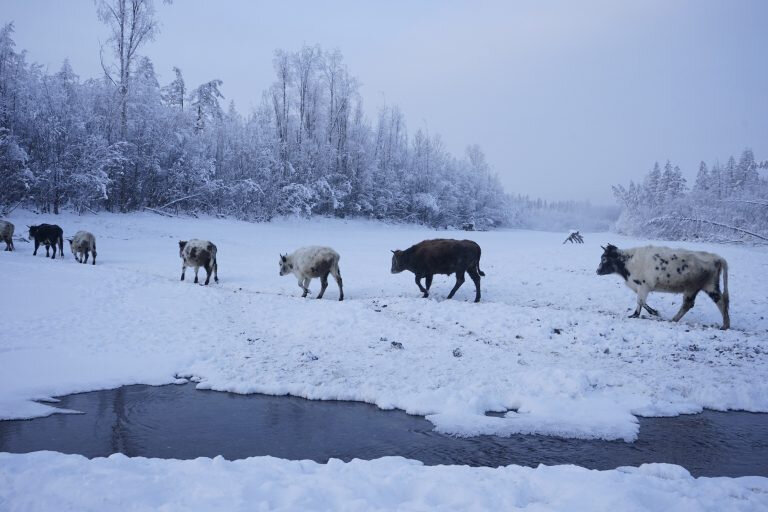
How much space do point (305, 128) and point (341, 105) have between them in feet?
14.6

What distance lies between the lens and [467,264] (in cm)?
1404

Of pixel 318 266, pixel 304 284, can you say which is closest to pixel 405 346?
pixel 318 266

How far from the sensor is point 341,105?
45.8 metres

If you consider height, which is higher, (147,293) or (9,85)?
(9,85)

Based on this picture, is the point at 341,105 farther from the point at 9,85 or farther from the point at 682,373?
the point at 682,373

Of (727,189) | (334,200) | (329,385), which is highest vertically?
(727,189)

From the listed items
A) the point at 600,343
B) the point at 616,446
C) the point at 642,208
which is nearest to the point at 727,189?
Answer: the point at 642,208

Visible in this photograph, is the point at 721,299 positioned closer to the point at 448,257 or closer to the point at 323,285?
the point at 448,257

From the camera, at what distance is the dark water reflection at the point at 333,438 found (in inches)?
188

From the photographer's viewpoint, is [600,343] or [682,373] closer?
[682,373]

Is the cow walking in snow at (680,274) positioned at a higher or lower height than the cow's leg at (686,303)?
higher

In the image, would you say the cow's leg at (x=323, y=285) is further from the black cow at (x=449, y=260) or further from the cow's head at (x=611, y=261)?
the cow's head at (x=611, y=261)

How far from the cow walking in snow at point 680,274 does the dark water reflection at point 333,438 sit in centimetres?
532

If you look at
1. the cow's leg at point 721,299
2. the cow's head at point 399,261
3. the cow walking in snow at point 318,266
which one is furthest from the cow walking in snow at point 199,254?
the cow's leg at point 721,299
